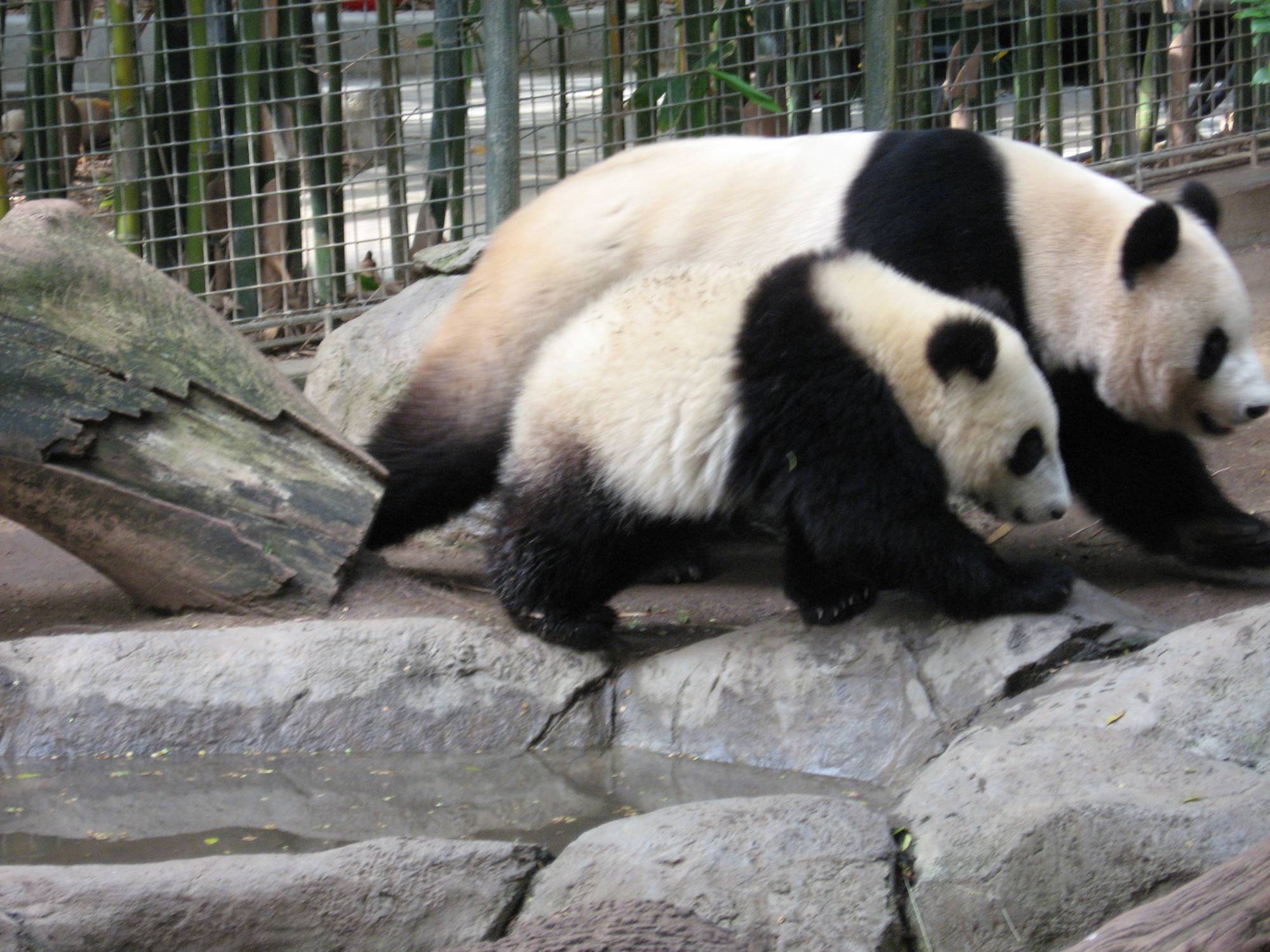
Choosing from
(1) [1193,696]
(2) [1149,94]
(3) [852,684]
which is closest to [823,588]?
(3) [852,684]

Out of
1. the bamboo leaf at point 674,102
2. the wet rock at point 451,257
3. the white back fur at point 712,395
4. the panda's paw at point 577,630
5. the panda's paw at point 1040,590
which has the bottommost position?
the panda's paw at point 577,630

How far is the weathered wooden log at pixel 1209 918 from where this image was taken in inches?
70.9

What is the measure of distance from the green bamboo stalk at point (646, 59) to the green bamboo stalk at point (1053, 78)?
1.94m

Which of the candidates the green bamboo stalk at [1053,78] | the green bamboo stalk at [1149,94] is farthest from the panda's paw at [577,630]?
the green bamboo stalk at [1149,94]

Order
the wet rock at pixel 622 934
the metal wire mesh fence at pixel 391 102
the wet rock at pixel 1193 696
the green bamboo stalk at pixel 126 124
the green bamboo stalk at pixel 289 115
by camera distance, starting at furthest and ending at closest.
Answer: the green bamboo stalk at pixel 289 115 → the metal wire mesh fence at pixel 391 102 → the green bamboo stalk at pixel 126 124 → the wet rock at pixel 1193 696 → the wet rock at pixel 622 934

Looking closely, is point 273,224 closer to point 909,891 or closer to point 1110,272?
point 1110,272

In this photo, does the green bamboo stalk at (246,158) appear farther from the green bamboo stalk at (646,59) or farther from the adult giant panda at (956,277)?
the adult giant panda at (956,277)

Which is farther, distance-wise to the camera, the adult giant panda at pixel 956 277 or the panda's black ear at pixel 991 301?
the adult giant panda at pixel 956 277

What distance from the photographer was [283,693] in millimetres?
3471

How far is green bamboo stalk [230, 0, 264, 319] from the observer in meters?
5.84

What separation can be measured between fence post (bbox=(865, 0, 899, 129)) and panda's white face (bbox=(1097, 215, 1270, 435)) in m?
2.16

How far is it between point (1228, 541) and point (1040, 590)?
3.31 ft

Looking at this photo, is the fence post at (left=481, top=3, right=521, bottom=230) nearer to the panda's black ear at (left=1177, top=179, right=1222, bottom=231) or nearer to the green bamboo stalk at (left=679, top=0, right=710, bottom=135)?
the green bamboo stalk at (left=679, top=0, right=710, bottom=135)

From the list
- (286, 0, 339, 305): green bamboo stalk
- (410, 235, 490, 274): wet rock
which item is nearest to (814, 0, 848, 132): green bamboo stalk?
(410, 235, 490, 274): wet rock
